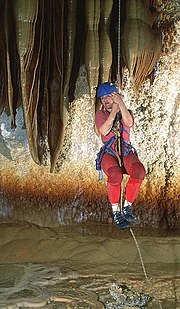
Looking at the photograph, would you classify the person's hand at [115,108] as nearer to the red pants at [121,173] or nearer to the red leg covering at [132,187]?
the red pants at [121,173]

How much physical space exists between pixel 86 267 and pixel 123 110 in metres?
1.66

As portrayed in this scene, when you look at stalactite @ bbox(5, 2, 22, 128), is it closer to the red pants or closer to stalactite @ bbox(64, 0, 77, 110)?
stalactite @ bbox(64, 0, 77, 110)

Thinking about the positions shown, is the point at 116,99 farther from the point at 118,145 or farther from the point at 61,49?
the point at 61,49

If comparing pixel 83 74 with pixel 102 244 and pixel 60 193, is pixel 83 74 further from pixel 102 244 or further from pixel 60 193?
pixel 102 244

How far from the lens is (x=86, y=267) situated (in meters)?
4.29

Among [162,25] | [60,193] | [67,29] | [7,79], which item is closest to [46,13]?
[67,29]

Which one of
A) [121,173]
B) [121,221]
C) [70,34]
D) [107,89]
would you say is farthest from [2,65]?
[121,221]

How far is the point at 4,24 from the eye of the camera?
4.61 meters

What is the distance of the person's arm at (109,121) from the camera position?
316 centimetres

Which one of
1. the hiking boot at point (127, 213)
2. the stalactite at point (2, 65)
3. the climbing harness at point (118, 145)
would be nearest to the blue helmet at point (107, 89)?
the climbing harness at point (118, 145)

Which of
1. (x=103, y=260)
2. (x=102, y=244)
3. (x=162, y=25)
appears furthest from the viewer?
(x=162, y=25)

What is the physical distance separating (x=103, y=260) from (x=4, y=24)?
2254 mm

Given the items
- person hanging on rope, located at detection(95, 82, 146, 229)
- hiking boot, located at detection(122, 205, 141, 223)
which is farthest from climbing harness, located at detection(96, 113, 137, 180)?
hiking boot, located at detection(122, 205, 141, 223)

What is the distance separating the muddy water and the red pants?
81cm
